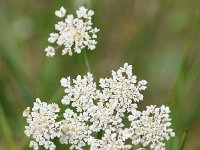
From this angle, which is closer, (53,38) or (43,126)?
(43,126)

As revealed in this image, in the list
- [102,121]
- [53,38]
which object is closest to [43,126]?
[102,121]

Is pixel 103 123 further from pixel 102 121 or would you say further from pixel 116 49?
pixel 116 49

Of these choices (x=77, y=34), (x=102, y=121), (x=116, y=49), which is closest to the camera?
(x=102, y=121)

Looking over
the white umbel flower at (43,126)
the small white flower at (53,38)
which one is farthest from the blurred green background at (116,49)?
the white umbel flower at (43,126)

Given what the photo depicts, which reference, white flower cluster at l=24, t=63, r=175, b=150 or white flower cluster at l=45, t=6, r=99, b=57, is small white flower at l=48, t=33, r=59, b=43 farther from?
white flower cluster at l=24, t=63, r=175, b=150

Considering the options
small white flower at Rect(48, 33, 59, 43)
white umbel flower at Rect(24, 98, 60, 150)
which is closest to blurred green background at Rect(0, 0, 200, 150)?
small white flower at Rect(48, 33, 59, 43)

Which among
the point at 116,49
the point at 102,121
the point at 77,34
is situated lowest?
the point at 102,121
